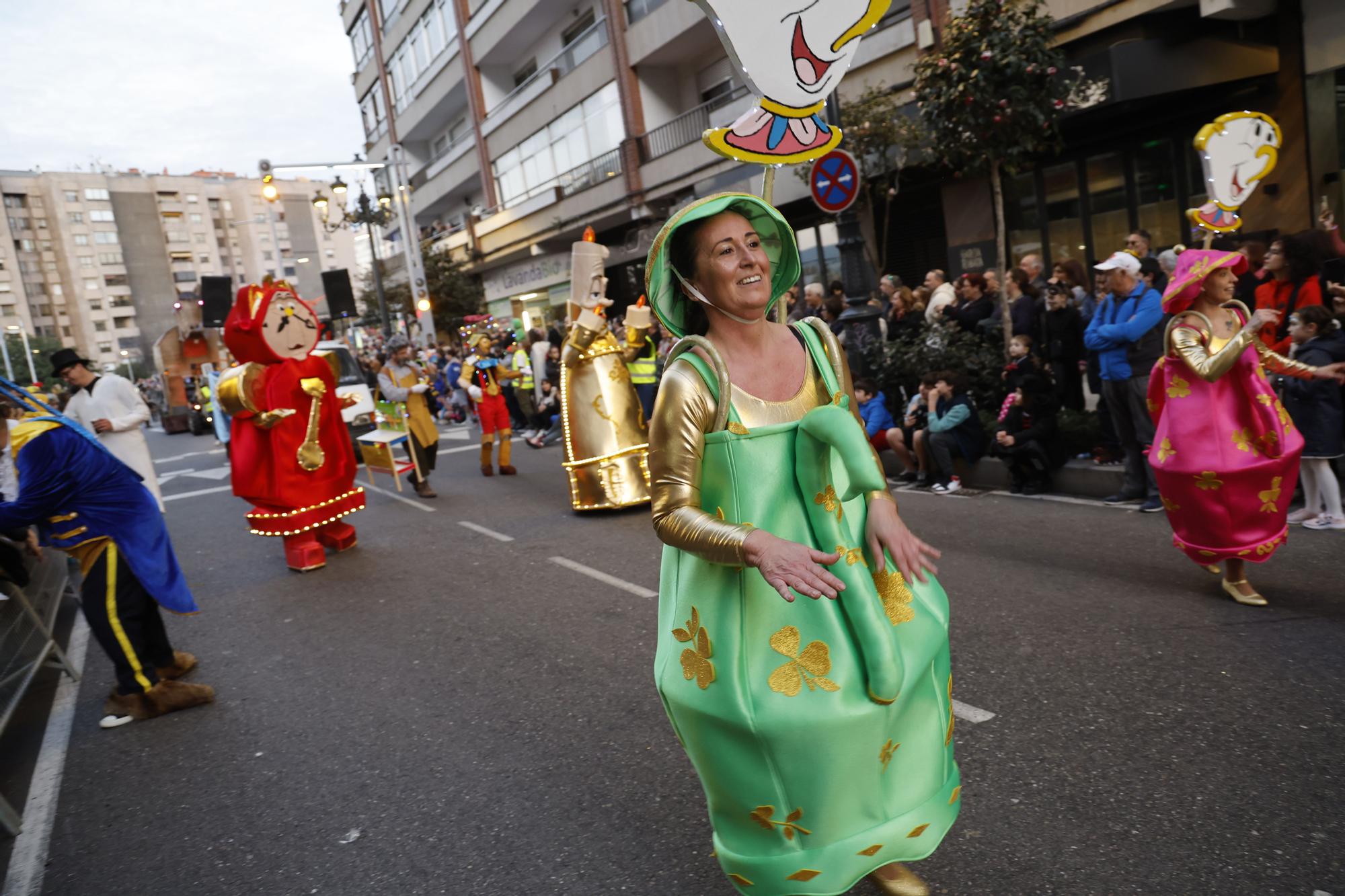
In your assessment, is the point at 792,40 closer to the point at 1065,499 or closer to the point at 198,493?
the point at 1065,499

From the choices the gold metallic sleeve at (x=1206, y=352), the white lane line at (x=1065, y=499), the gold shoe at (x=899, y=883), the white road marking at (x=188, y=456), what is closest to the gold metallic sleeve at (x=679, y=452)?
the gold shoe at (x=899, y=883)

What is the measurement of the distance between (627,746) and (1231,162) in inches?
177

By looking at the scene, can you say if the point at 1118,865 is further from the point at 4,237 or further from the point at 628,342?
the point at 4,237

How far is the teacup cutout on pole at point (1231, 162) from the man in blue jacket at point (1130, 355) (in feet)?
5.33

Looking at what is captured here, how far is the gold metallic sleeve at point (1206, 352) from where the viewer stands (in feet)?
14.4

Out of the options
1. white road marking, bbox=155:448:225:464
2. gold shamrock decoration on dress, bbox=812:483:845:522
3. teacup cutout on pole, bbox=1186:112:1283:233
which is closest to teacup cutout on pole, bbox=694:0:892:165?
gold shamrock decoration on dress, bbox=812:483:845:522

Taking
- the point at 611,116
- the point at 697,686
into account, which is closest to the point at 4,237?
the point at 611,116

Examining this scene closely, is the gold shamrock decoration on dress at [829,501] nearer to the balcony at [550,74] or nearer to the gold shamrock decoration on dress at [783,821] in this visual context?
the gold shamrock decoration on dress at [783,821]

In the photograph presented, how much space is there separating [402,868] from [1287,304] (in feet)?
24.0

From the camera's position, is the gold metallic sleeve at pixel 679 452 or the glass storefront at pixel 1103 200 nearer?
the gold metallic sleeve at pixel 679 452

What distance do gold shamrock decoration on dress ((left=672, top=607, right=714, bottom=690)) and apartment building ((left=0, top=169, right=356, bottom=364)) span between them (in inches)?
3569

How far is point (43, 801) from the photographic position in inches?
164

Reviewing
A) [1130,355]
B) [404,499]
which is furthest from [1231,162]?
[404,499]

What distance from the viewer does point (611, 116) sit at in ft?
79.3
